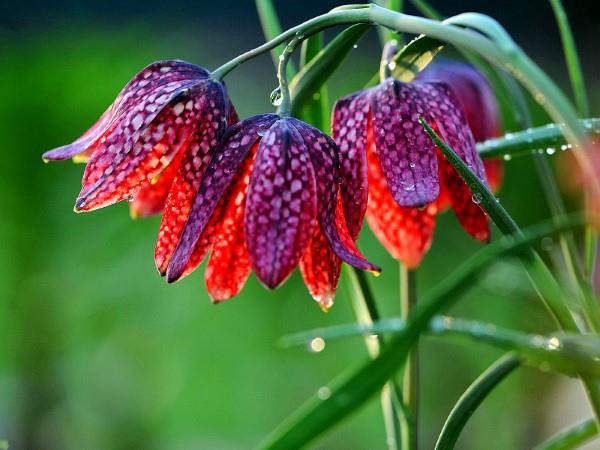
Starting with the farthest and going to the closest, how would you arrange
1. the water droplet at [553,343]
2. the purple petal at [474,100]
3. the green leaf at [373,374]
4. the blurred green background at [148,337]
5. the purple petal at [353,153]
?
the blurred green background at [148,337] < the purple petal at [474,100] < the purple petal at [353,153] < the water droplet at [553,343] < the green leaf at [373,374]

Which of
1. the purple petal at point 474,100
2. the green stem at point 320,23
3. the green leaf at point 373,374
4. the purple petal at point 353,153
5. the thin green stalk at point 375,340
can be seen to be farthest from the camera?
the purple petal at point 474,100

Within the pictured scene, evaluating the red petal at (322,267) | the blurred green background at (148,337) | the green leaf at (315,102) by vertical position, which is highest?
the green leaf at (315,102)

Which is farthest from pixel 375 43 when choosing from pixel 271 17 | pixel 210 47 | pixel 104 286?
pixel 271 17

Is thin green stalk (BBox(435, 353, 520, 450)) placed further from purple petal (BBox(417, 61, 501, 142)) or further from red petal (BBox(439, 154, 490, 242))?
purple petal (BBox(417, 61, 501, 142))

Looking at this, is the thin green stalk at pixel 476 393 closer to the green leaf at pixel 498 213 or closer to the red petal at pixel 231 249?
the green leaf at pixel 498 213

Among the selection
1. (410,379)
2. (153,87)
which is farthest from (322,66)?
(410,379)

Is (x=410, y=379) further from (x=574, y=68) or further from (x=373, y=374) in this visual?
(x=373, y=374)

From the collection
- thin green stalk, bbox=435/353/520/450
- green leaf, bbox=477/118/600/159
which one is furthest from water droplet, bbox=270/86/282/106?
thin green stalk, bbox=435/353/520/450

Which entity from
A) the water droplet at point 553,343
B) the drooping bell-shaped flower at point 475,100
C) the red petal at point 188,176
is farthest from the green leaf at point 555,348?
the drooping bell-shaped flower at point 475,100
